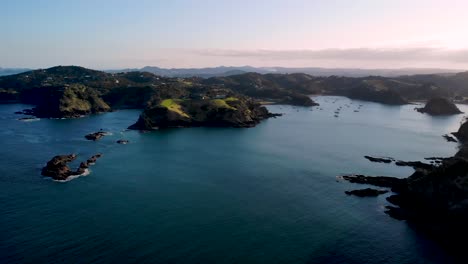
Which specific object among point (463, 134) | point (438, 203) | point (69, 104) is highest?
point (69, 104)

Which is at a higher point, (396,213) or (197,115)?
(197,115)

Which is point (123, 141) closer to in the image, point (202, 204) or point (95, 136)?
point (95, 136)

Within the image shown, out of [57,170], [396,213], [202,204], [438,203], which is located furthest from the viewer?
[57,170]

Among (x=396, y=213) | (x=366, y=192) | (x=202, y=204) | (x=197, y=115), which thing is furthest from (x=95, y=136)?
(x=396, y=213)

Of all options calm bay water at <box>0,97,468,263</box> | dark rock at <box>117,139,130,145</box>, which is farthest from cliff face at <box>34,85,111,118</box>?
dark rock at <box>117,139,130,145</box>

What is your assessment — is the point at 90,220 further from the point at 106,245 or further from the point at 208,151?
the point at 208,151

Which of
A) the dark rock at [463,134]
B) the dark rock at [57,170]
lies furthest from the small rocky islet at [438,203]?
the dark rock at [463,134]

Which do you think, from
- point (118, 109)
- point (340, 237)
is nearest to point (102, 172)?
point (340, 237)
